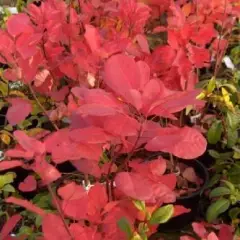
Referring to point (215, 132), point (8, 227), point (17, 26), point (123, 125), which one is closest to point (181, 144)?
point (123, 125)

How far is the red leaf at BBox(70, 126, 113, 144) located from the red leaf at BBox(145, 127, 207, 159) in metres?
0.08

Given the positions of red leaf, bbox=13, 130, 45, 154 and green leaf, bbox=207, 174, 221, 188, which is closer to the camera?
red leaf, bbox=13, 130, 45, 154

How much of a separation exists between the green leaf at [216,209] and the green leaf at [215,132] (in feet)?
0.89

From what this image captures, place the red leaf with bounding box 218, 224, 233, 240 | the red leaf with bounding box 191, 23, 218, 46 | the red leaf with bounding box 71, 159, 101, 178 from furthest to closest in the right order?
1. the red leaf with bounding box 191, 23, 218, 46
2. the red leaf with bounding box 218, 224, 233, 240
3. the red leaf with bounding box 71, 159, 101, 178

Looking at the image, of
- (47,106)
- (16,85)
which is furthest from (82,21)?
(16,85)

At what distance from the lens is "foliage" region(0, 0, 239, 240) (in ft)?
2.49

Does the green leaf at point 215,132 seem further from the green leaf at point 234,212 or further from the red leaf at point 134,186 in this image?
the red leaf at point 134,186

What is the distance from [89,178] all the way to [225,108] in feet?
1.87

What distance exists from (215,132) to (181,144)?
0.85 metres

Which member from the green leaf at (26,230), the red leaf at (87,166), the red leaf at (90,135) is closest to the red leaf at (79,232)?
the red leaf at (87,166)

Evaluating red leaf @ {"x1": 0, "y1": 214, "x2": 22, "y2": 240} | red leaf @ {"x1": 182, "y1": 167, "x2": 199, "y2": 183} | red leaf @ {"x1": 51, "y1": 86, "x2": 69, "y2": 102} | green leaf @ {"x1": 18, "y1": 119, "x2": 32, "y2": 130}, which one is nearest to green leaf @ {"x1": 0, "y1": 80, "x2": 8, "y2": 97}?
green leaf @ {"x1": 18, "y1": 119, "x2": 32, "y2": 130}

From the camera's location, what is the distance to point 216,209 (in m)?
1.36

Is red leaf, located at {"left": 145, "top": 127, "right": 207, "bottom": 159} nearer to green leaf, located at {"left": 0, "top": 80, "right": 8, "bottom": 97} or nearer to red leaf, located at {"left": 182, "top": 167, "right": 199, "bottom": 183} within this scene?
red leaf, located at {"left": 182, "top": 167, "right": 199, "bottom": 183}

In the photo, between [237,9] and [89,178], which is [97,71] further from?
[237,9]
